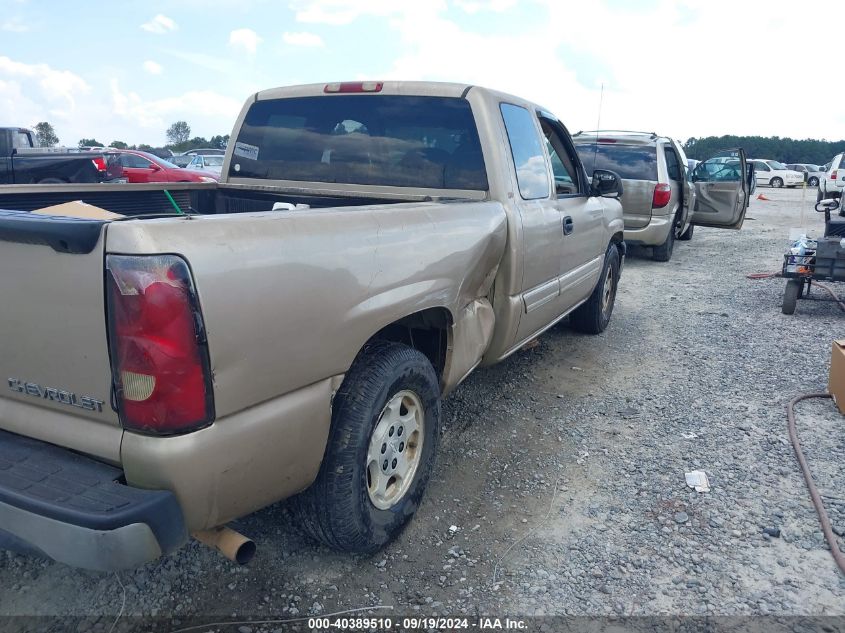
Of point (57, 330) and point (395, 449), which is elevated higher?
point (57, 330)

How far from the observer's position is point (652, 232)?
9961mm

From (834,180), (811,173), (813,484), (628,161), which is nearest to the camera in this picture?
(813,484)

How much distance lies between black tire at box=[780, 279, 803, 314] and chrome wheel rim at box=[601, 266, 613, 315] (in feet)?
6.64

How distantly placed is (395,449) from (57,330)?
138cm

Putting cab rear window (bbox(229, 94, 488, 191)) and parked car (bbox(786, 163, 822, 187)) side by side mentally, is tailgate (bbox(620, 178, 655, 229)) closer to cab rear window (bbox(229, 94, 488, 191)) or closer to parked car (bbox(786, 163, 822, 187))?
cab rear window (bbox(229, 94, 488, 191))

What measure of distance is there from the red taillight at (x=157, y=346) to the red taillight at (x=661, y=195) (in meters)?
8.95

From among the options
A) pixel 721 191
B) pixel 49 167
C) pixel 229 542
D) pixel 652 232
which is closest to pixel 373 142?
pixel 229 542

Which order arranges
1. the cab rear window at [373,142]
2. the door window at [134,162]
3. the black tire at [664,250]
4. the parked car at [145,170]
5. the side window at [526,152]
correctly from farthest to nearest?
the door window at [134,162] < the parked car at [145,170] < the black tire at [664,250] < the side window at [526,152] < the cab rear window at [373,142]

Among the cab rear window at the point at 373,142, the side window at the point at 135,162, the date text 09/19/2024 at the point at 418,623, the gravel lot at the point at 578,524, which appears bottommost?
the date text 09/19/2024 at the point at 418,623

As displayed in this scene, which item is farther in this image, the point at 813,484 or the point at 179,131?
the point at 179,131

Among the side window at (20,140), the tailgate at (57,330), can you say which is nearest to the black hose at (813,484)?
the tailgate at (57,330)

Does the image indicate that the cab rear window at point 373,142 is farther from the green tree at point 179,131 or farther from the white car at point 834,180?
the green tree at point 179,131

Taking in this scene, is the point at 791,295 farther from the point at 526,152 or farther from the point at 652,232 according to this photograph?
the point at 526,152

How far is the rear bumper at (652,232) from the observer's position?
32.6 ft
